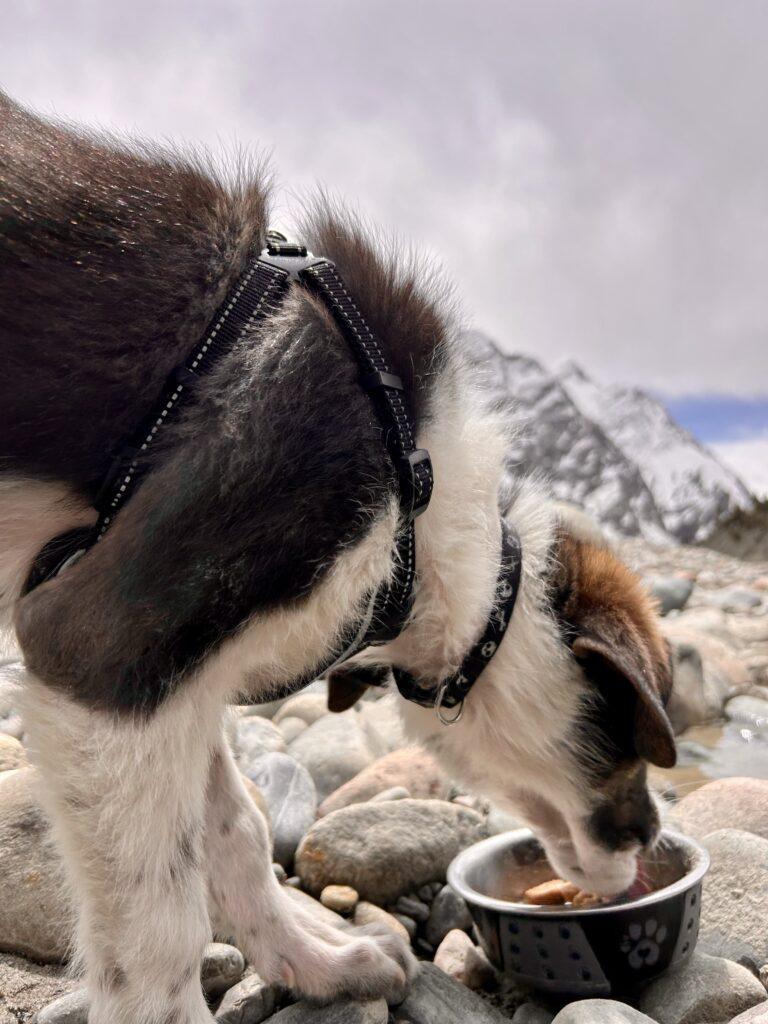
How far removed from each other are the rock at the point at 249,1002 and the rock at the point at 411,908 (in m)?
0.70

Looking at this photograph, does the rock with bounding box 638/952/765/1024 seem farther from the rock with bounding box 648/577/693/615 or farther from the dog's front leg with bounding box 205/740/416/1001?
the rock with bounding box 648/577/693/615

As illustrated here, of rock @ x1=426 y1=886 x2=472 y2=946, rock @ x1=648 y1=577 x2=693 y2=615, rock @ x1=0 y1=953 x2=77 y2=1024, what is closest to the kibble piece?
rock @ x1=426 y1=886 x2=472 y2=946

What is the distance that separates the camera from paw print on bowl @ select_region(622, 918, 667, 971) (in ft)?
7.82

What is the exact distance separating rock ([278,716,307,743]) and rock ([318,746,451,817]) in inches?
39.5

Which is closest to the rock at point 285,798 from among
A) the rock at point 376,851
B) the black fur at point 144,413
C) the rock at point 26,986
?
the rock at point 376,851

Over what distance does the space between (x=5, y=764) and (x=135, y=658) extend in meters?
1.74

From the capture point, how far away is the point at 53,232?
1932 millimetres

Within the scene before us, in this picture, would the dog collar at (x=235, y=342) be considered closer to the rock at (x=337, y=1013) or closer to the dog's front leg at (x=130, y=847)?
the dog's front leg at (x=130, y=847)

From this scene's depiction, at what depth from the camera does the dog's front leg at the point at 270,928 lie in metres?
2.26

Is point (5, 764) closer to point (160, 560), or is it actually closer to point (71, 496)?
point (71, 496)

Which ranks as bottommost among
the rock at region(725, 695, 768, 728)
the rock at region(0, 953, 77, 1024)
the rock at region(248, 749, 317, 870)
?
the rock at region(0, 953, 77, 1024)

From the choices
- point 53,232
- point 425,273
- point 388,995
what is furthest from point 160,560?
point 388,995

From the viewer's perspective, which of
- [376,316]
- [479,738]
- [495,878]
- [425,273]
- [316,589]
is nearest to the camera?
[316,589]

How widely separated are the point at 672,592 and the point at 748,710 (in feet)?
12.7
